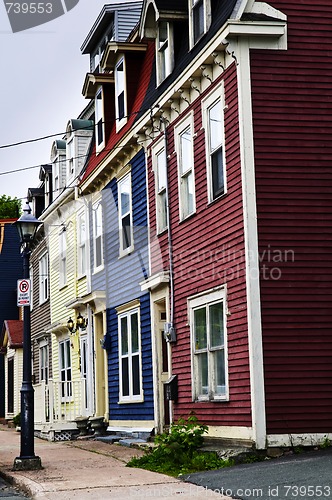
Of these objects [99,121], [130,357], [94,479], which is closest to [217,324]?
[94,479]

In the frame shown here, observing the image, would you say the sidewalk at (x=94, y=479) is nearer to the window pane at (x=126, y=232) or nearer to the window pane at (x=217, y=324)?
the window pane at (x=217, y=324)

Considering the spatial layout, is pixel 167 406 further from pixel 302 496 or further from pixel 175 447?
pixel 302 496

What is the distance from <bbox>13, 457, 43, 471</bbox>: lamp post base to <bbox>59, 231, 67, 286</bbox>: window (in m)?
12.6

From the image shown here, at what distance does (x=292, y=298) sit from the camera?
45.6ft

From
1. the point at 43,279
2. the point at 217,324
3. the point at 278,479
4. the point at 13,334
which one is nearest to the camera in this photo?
the point at 278,479

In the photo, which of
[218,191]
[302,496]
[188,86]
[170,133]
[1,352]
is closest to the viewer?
[302,496]

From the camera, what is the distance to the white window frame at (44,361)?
101ft

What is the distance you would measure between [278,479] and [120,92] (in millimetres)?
12919

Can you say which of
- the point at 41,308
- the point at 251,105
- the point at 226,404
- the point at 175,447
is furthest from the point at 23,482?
the point at 41,308

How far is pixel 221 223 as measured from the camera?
15.0 m

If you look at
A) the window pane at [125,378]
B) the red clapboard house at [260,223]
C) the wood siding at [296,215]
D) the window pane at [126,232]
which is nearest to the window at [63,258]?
the window pane at [126,232]

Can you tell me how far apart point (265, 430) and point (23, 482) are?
3750 mm

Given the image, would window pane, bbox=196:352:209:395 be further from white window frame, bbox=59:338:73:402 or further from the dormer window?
the dormer window

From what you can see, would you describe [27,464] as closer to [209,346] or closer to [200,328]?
[209,346]
